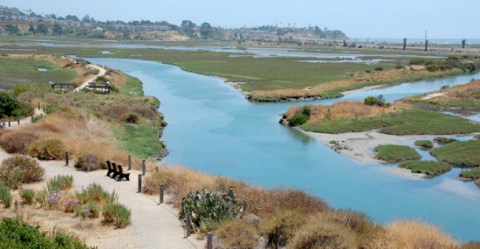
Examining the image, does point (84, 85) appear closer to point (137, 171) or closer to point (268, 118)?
point (268, 118)

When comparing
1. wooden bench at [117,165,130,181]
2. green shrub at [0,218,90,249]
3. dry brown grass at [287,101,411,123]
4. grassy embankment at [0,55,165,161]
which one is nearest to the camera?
green shrub at [0,218,90,249]

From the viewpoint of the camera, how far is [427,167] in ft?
106

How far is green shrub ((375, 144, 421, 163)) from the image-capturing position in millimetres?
35375

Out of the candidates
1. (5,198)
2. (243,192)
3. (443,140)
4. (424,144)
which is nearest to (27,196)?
(5,198)

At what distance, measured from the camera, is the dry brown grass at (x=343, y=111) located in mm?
50406

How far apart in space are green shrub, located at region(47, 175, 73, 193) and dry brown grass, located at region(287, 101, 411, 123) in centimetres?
3133

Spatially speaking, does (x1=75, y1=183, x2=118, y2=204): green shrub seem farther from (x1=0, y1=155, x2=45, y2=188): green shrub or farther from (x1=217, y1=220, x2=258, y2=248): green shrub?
(x1=217, y1=220, x2=258, y2=248): green shrub

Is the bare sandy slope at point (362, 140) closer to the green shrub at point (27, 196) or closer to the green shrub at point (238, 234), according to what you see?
the green shrub at point (238, 234)

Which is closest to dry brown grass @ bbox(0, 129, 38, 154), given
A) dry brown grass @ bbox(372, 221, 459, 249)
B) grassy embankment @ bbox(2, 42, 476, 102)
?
dry brown grass @ bbox(372, 221, 459, 249)

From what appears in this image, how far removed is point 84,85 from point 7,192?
164 feet

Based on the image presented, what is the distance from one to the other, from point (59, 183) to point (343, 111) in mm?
35675

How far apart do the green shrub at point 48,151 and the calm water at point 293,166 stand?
8.90 metres

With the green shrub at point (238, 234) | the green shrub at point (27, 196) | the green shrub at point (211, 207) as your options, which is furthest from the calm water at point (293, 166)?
the green shrub at point (27, 196)

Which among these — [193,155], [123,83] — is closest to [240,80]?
[123,83]
